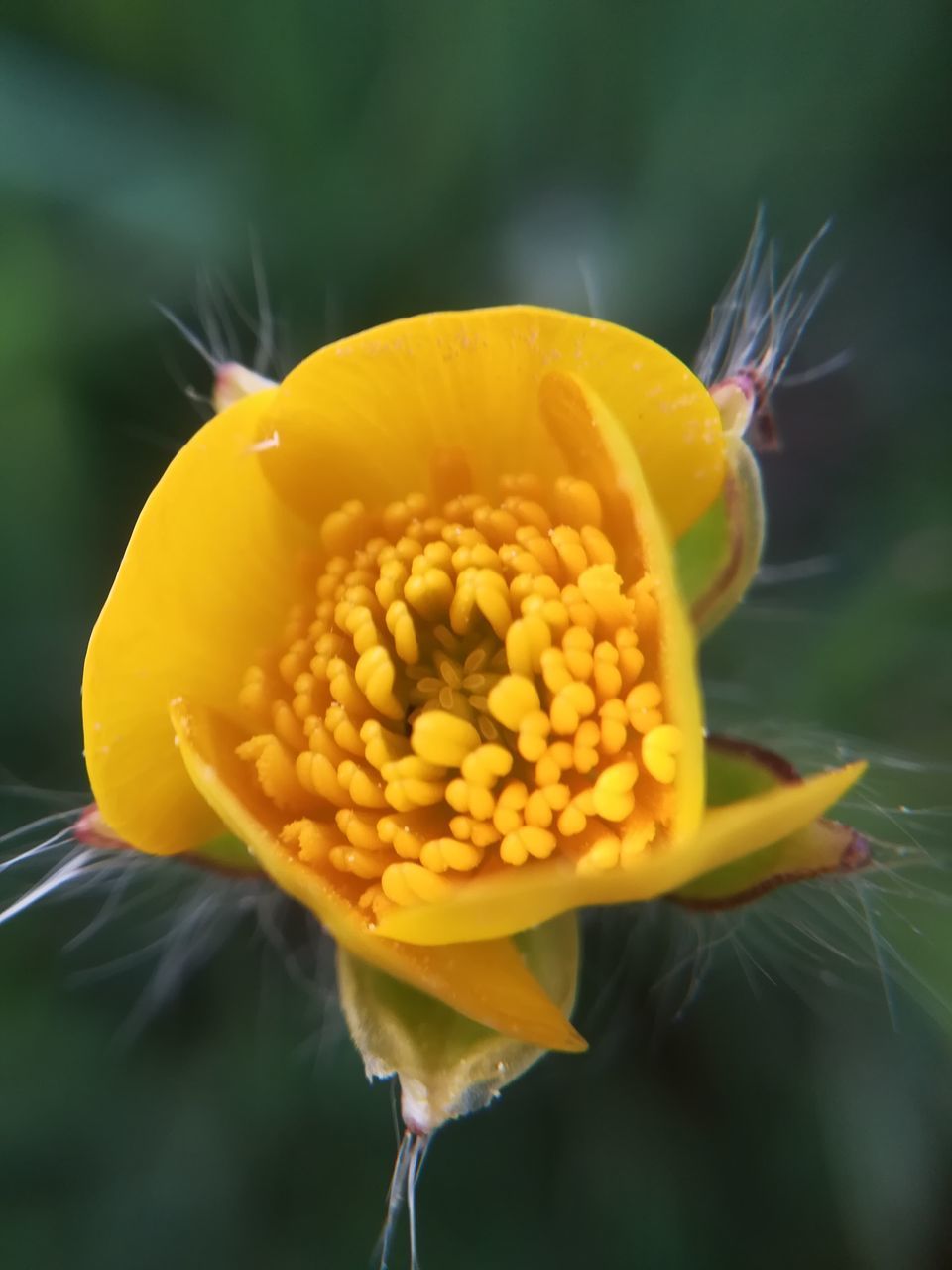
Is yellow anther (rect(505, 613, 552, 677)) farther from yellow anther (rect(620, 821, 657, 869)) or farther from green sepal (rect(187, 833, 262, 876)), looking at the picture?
green sepal (rect(187, 833, 262, 876))

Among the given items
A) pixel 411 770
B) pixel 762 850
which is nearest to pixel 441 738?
pixel 411 770

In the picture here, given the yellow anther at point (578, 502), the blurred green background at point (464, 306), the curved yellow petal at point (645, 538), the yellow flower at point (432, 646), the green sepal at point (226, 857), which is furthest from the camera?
the blurred green background at point (464, 306)

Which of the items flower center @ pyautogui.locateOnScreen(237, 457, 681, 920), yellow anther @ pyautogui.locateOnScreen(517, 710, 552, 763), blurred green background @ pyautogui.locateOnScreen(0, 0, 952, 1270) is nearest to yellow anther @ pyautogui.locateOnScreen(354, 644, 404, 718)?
flower center @ pyautogui.locateOnScreen(237, 457, 681, 920)

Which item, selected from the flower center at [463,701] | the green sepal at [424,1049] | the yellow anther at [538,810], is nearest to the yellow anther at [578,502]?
the flower center at [463,701]

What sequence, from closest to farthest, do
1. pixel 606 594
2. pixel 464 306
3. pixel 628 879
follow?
pixel 628 879 < pixel 606 594 < pixel 464 306

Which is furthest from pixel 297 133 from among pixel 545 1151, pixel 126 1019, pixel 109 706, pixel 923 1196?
pixel 923 1196

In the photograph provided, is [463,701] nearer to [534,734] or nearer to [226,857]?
[534,734]

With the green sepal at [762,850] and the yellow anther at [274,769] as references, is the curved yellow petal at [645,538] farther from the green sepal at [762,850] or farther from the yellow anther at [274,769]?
the yellow anther at [274,769]
